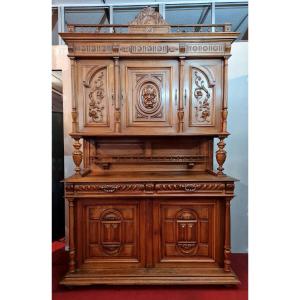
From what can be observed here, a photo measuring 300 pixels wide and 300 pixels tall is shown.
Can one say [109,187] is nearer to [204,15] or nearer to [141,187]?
[141,187]

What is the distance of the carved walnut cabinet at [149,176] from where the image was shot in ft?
6.86

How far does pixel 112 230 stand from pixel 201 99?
4.89ft

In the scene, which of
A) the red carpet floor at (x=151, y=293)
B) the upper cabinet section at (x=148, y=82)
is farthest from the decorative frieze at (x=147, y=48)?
the red carpet floor at (x=151, y=293)

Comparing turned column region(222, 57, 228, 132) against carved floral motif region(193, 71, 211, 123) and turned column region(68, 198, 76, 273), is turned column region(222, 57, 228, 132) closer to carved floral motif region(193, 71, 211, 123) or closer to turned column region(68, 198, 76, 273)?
carved floral motif region(193, 71, 211, 123)

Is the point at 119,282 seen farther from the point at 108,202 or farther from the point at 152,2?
the point at 152,2

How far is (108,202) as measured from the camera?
213 cm

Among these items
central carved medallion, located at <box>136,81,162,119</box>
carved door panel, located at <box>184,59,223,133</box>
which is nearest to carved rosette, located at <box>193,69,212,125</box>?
carved door panel, located at <box>184,59,223,133</box>

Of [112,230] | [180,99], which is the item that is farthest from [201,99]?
[112,230]

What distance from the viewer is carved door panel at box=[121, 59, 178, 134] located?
2318mm

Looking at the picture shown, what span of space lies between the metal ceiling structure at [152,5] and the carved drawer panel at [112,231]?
80.0 inches

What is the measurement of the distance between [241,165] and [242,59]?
1.21 m

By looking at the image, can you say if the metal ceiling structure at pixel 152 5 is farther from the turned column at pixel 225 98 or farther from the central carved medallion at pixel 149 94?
the central carved medallion at pixel 149 94
